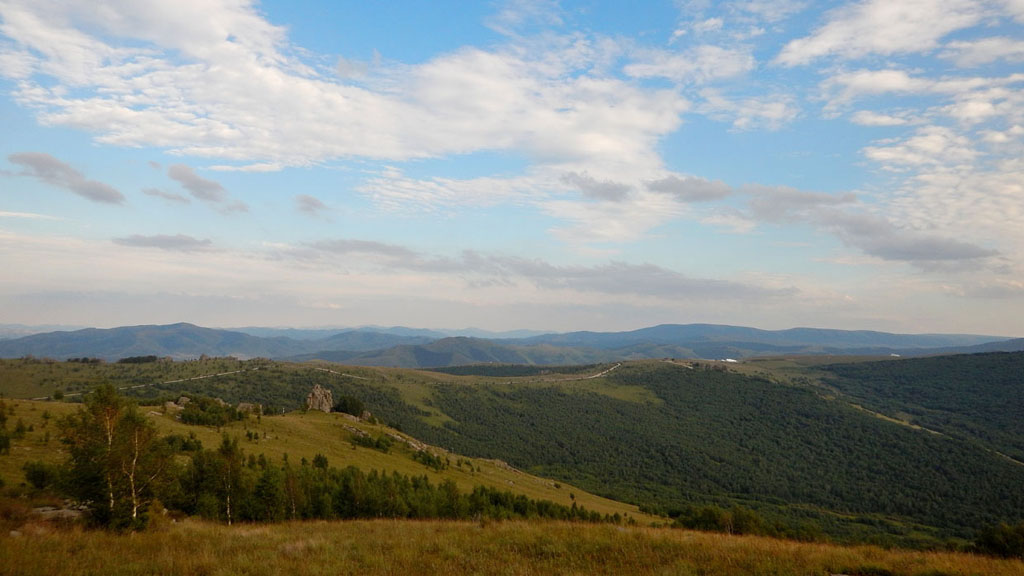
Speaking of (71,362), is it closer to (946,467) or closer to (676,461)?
(676,461)

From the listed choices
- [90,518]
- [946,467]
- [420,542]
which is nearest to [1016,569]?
[420,542]

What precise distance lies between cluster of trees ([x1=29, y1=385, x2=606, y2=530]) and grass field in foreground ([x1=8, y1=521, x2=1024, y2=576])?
1.78 meters

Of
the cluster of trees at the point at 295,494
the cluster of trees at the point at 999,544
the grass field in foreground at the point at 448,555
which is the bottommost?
the cluster of trees at the point at 295,494

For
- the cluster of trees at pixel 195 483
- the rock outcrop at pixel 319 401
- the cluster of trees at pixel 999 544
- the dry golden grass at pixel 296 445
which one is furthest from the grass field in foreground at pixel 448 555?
the rock outcrop at pixel 319 401

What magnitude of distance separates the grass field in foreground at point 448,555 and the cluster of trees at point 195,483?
70.1 inches

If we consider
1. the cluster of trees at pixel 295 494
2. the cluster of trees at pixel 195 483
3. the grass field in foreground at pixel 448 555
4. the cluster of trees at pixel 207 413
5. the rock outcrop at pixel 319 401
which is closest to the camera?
the grass field in foreground at pixel 448 555

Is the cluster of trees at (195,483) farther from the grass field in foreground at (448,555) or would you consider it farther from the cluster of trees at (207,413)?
the cluster of trees at (207,413)

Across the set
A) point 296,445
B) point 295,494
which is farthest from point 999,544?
point 296,445

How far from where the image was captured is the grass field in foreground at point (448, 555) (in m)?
13.3

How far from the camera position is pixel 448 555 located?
15289 millimetres

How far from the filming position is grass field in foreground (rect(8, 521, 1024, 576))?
13258mm

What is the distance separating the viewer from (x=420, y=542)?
56.4ft

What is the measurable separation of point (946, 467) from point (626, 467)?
12910 cm

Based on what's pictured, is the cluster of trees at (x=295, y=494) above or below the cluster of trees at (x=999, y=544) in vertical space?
below
